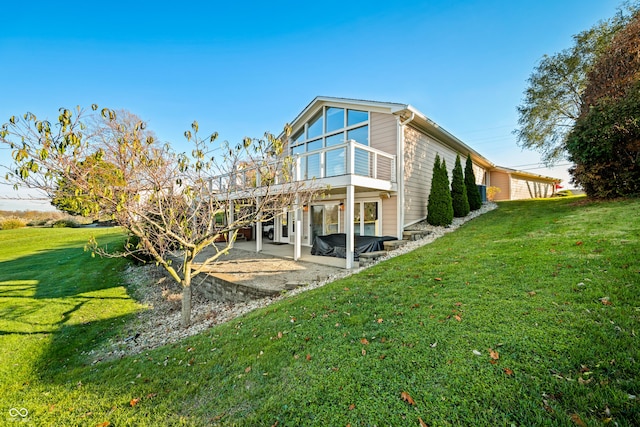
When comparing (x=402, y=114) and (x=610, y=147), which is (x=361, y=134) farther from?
(x=610, y=147)

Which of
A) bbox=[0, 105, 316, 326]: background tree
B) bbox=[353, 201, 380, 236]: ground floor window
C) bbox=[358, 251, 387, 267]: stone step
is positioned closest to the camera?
bbox=[0, 105, 316, 326]: background tree

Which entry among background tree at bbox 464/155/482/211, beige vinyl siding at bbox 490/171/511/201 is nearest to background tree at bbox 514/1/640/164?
beige vinyl siding at bbox 490/171/511/201

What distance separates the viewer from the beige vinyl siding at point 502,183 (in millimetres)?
22875

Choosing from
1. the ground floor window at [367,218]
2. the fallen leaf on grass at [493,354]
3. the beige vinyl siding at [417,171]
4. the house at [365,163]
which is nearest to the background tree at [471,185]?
the house at [365,163]

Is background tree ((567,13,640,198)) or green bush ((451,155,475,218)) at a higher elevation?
background tree ((567,13,640,198))

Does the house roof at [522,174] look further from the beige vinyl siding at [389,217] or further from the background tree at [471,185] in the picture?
the beige vinyl siding at [389,217]

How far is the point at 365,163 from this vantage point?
32.2 feet

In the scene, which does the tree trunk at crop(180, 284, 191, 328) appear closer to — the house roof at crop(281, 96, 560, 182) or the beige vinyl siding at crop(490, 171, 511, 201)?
the house roof at crop(281, 96, 560, 182)

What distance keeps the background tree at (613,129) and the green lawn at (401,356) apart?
198 inches

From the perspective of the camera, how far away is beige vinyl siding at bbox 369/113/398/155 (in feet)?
33.5

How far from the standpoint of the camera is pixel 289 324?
431cm

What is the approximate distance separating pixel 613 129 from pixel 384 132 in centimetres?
759

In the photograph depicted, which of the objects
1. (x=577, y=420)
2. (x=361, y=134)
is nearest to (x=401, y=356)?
(x=577, y=420)

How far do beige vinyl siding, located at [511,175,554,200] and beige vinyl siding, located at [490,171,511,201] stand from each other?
828 millimetres
